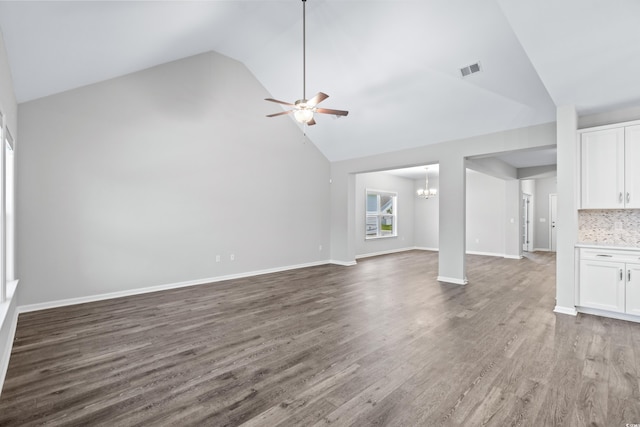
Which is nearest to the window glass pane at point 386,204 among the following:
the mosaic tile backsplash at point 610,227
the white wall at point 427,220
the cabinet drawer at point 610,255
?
the white wall at point 427,220

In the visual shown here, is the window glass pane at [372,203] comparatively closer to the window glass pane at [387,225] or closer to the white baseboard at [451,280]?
the window glass pane at [387,225]

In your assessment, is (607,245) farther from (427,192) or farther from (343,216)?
(427,192)

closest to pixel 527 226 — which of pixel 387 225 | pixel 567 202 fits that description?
pixel 387 225

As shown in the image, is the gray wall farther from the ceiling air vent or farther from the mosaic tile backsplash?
the mosaic tile backsplash

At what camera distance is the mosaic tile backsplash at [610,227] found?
3887mm

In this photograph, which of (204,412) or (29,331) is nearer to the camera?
(204,412)

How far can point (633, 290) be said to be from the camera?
11.6 feet

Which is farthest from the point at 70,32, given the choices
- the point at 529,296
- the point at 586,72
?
the point at 529,296

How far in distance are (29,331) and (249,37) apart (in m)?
4.97

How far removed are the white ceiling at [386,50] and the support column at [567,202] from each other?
268 millimetres

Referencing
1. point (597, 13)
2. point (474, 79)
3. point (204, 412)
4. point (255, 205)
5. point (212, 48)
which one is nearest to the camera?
point (204, 412)

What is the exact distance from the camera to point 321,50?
4.92 metres

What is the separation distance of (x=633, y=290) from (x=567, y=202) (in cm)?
118

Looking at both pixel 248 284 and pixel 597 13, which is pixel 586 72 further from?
pixel 248 284
